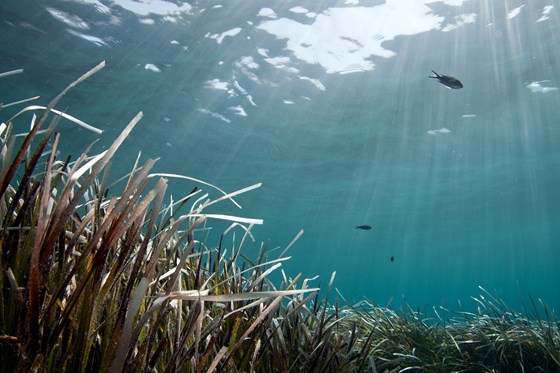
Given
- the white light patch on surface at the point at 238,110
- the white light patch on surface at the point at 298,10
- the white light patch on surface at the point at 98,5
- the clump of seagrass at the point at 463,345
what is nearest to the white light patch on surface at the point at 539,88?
the white light patch on surface at the point at 298,10

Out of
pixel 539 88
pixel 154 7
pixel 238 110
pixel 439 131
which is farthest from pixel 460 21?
pixel 154 7

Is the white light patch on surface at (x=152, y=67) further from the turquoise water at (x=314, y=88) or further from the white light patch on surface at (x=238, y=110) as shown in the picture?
the white light patch on surface at (x=238, y=110)

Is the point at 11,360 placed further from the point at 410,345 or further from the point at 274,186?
the point at 274,186

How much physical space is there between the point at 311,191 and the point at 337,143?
9.15m

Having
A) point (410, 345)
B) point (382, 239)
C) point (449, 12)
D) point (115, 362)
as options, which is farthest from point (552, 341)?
point (382, 239)

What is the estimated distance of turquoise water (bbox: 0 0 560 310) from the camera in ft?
42.5

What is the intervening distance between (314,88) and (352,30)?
12.7ft

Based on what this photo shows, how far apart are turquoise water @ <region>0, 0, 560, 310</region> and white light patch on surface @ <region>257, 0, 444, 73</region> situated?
58 mm

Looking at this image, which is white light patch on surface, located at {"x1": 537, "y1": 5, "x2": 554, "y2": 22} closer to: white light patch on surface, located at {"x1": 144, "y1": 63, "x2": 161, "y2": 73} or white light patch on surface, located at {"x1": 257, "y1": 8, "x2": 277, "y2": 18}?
white light patch on surface, located at {"x1": 257, "y1": 8, "x2": 277, "y2": 18}

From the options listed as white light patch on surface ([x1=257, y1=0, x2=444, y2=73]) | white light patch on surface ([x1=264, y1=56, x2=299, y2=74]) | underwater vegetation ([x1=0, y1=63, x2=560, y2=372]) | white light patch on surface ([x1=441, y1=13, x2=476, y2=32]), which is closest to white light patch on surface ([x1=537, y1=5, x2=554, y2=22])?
white light patch on surface ([x1=441, y1=13, x2=476, y2=32])

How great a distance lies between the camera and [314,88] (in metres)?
17.1

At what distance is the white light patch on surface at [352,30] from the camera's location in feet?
41.9

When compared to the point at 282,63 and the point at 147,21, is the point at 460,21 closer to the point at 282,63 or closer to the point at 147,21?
the point at 282,63

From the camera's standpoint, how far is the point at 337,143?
22438 mm
